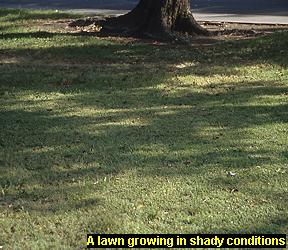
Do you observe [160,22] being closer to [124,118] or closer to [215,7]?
[124,118]

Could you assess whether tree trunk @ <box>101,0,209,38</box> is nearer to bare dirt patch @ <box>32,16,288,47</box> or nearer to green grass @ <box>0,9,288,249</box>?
bare dirt patch @ <box>32,16,288,47</box>

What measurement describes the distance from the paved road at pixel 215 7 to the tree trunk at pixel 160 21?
338 centimetres

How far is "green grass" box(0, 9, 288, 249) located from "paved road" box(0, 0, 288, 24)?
6.21 m

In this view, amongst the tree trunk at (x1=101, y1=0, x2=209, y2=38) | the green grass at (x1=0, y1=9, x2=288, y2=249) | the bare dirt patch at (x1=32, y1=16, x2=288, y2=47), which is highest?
the tree trunk at (x1=101, y1=0, x2=209, y2=38)

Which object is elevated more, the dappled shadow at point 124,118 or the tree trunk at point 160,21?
the tree trunk at point 160,21

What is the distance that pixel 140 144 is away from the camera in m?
6.45

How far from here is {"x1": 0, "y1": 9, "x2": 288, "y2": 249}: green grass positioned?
466 cm

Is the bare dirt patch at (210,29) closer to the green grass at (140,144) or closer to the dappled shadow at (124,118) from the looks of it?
the dappled shadow at (124,118)

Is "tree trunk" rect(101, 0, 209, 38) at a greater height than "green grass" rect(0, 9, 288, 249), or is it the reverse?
"tree trunk" rect(101, 0, 209, 38)

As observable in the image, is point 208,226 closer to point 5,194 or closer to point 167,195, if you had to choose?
point 167,195

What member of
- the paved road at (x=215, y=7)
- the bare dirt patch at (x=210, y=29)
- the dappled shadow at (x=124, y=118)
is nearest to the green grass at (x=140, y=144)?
the dappled shadow at (x=124, y=118)

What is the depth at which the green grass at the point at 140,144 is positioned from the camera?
184 inches
